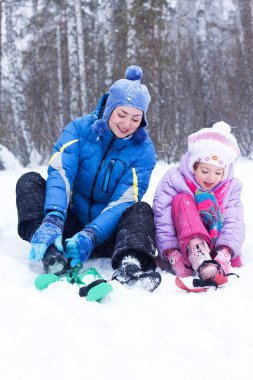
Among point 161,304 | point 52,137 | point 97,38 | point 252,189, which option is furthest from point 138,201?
point 97,38

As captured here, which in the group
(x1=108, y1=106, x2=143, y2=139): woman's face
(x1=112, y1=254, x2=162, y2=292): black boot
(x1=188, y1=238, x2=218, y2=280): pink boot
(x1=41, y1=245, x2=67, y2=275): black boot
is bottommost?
(x1=188, y1=238, x2=218, y2=280): pink boot

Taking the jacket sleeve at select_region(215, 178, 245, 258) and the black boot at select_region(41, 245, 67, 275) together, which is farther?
the jacket sleeve at select_region(215, 178, 245, 258)

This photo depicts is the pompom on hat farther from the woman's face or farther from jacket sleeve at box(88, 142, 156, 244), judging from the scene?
the woman's face

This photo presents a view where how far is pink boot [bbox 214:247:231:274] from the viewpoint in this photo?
2.30m

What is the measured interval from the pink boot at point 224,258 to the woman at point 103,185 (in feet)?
1.16

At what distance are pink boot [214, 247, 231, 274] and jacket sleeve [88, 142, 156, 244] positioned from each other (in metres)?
0.56

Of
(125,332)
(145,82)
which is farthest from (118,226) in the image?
(145,82)

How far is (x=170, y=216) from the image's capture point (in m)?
2.60

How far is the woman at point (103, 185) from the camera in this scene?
7.65ft

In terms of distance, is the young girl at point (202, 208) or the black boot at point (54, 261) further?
the young girl at point (202, 208)

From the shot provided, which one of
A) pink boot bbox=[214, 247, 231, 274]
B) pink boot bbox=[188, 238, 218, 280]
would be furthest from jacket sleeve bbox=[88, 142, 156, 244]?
pink boot bbox=[214, 247, 231, 274]

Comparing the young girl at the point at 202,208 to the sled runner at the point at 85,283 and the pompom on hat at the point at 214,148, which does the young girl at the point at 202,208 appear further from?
the sled runner at the point at 85,283

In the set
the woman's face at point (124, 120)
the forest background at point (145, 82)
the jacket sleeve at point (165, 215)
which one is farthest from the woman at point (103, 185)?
the forest background at point (145, 82)

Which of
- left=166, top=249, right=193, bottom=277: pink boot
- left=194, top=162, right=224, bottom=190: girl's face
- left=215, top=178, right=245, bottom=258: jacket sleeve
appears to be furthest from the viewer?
left=194, top=162, right=224, bottom=190: girl's face
